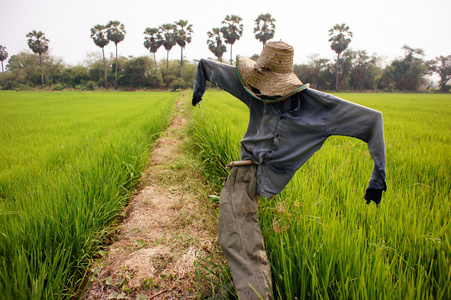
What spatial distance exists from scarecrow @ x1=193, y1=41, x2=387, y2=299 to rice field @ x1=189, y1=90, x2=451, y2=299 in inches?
5.7

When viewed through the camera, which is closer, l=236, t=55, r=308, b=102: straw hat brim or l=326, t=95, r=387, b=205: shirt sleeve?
l=326, t=95, r=387, b=205: shirt sleeve

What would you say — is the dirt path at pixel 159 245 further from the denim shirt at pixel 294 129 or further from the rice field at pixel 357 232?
the denim shirt at pixel 294 129

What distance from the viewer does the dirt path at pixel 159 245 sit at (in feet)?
3.79

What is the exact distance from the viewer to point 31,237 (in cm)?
112

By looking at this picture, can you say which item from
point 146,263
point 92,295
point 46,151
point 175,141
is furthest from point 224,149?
point 46,151

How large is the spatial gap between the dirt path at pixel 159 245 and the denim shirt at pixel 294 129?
66cm

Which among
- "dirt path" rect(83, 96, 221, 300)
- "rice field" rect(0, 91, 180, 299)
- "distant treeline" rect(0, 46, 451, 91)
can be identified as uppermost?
"distant treeline" rect(0, 46, 451, 91)

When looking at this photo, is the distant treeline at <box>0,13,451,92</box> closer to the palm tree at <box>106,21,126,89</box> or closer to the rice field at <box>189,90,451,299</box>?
the palm tree at <box>106,21,126,89</box>

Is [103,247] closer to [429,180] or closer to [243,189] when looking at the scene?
[243,189]

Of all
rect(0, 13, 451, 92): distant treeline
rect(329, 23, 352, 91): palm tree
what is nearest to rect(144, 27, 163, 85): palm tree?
rect(0, 13, 451, 92): distant treeline

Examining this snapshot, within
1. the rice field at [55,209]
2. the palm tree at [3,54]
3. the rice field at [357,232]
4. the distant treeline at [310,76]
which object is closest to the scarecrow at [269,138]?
the rice field at [357,232]

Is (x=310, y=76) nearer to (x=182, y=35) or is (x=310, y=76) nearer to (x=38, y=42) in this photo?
(x=182, y=35)

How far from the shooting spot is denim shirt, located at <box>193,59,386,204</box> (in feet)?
2.72

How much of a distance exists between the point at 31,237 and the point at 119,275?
0.46 metres
